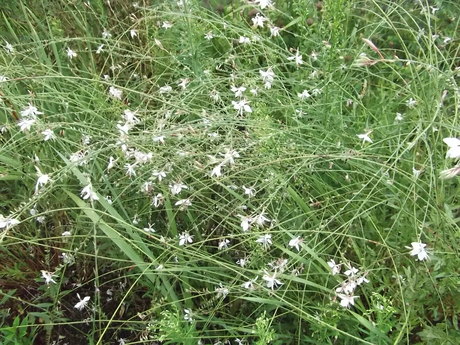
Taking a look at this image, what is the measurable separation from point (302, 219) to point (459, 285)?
1.60ft

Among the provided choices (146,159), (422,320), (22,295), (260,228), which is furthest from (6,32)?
(422,320)

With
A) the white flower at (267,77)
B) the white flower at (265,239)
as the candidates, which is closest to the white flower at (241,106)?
the white flower at (267,77)

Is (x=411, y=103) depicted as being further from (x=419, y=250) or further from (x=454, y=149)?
(x=454, y=149)

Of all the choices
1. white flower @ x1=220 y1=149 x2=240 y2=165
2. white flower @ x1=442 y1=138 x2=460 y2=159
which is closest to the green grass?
white flower @ x1=220 y1=149 x2=240 y2=165

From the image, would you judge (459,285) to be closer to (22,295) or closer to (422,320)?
(422,320)

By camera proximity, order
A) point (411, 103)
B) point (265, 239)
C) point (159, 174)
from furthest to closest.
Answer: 1. point (411, 103)
2. point (159, 174)
3. point (265, 239)

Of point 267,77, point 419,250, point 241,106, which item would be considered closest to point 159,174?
point 241,106

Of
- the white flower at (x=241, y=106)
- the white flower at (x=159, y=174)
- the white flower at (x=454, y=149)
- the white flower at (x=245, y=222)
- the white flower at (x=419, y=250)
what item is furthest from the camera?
the white flower at (x=241, y=106)

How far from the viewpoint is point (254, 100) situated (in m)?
2.01

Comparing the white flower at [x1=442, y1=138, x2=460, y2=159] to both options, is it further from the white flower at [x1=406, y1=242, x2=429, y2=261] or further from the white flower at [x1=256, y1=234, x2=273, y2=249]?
the white flower at [x1=256, y1=234, x2=273, y2=249]

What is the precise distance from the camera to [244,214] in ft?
5.89

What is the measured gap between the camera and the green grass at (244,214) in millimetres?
1566

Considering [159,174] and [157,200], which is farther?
[157,200]

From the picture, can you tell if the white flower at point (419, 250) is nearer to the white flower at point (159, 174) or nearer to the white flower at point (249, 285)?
the white flower at point (249, 285)
